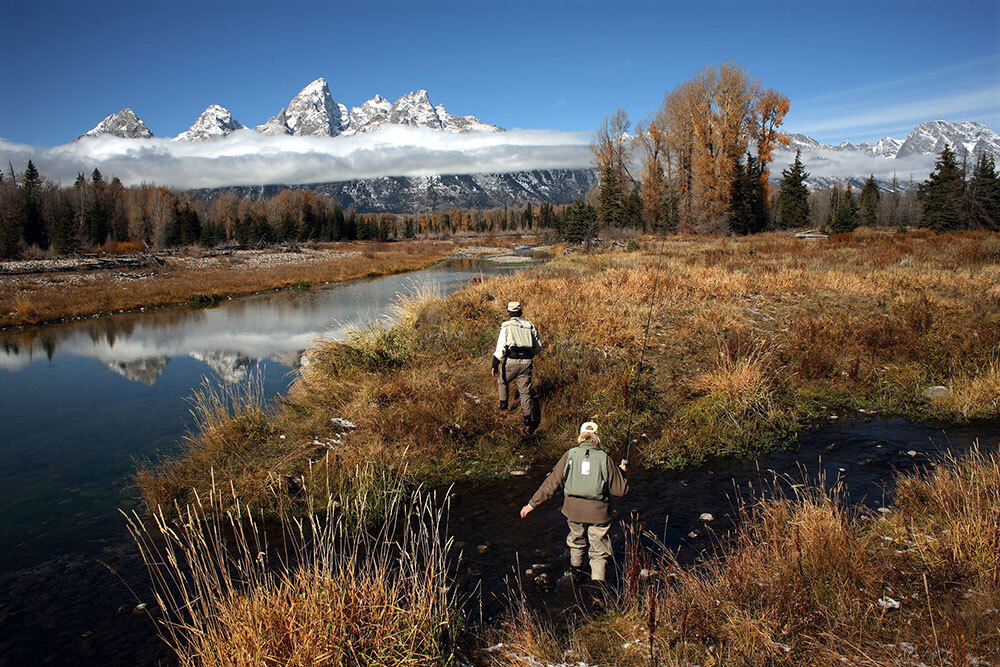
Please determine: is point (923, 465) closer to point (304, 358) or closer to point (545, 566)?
point (545, 566)

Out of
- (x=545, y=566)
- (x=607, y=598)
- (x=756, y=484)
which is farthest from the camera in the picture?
(x=756, y=484)

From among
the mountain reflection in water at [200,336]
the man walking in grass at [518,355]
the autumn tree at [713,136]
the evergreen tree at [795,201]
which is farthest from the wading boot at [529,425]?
the evergreen tree at [795,201]

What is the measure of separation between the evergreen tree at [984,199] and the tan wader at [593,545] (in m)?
54.7

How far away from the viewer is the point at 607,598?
180 inches

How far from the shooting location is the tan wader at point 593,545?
17.0ft

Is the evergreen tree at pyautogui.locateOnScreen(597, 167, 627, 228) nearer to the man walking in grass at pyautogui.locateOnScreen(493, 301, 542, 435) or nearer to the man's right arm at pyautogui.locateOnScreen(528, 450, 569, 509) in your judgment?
the man walking in grass at pyautogui.locateOnScreen(493, 301, 542, 435)

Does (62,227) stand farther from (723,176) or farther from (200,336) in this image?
(723,176)

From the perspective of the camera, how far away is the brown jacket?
507 cm

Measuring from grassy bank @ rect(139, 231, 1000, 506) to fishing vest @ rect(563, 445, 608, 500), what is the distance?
2.66 metres

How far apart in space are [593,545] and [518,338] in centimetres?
393

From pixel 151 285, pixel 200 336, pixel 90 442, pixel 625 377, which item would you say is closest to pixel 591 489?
pixel 625 377

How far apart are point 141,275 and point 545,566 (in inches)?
1748

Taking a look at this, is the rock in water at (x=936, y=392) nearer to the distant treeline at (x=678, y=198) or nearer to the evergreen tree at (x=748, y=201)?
the distant treeline at (x=678, y=198)

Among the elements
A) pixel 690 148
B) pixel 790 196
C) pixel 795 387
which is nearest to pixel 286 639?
pixel 795 387
